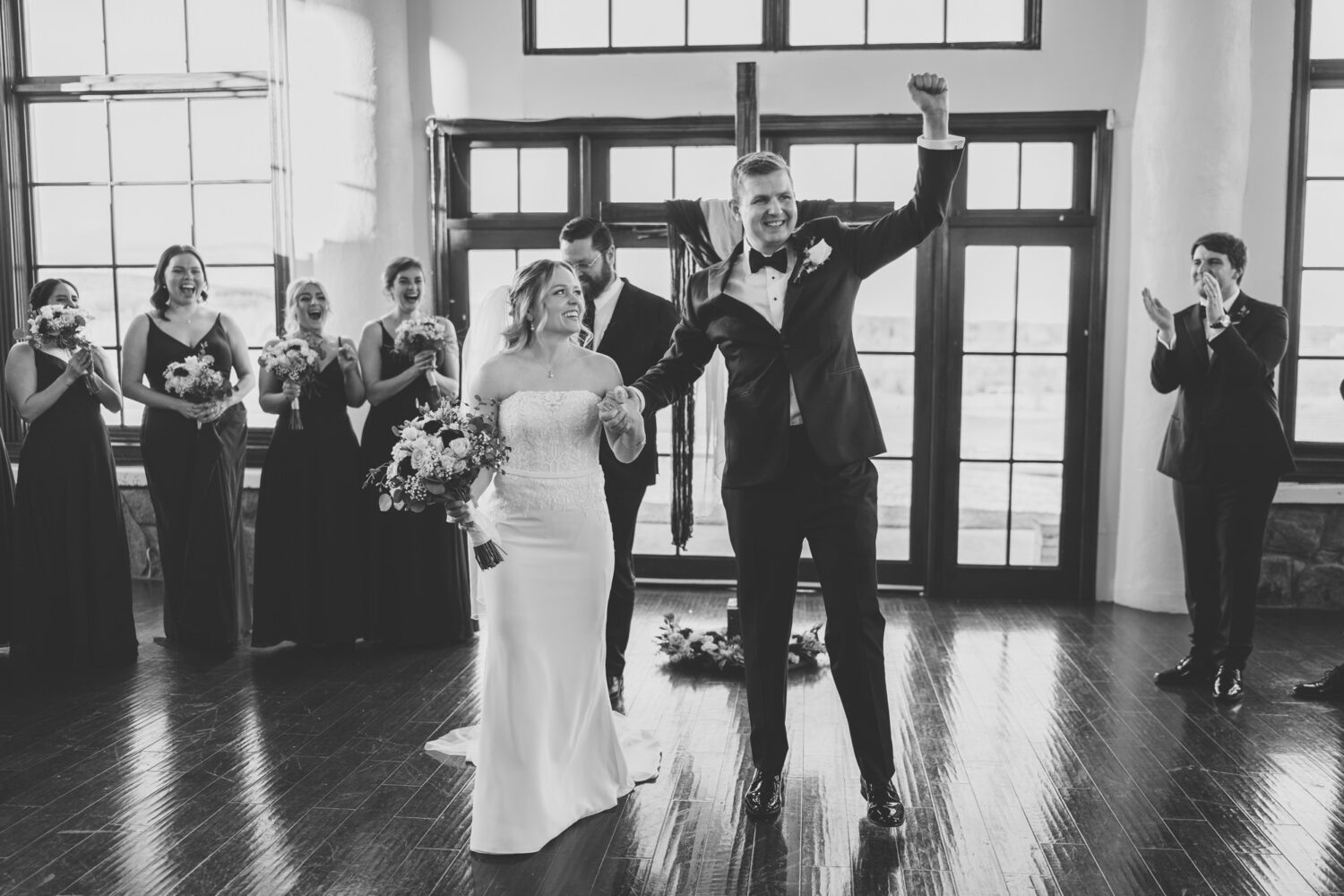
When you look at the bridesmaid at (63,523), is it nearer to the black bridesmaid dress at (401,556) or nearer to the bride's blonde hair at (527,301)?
the black bridesmaid dress at (401,556)

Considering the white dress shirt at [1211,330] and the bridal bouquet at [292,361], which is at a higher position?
the white dress shirt at [1211,330]

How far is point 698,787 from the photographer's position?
142 inches

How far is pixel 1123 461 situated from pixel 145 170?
6129 millimetres

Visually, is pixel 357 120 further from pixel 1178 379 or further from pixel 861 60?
pixel 1178 379

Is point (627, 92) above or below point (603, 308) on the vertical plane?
above

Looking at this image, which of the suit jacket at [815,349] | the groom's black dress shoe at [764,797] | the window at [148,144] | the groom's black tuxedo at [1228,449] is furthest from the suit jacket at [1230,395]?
the window at [148,144]

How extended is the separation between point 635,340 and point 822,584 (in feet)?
4.82

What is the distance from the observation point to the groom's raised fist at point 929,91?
9.64 ft

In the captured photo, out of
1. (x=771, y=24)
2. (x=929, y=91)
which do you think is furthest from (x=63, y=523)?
A: (x=771, y=24)

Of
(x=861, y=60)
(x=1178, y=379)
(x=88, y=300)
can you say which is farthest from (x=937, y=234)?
(x=88, y=300)

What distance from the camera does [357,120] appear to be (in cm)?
656

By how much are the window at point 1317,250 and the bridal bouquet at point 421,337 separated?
4579 millimetres

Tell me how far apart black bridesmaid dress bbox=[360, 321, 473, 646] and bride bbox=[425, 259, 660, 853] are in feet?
6.28

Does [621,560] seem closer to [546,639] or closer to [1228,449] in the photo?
[546,639]
